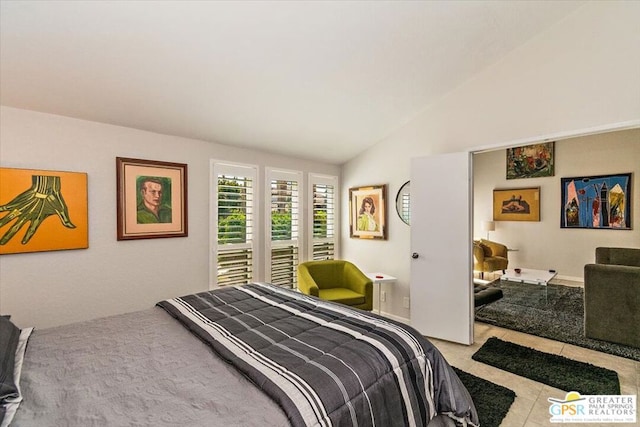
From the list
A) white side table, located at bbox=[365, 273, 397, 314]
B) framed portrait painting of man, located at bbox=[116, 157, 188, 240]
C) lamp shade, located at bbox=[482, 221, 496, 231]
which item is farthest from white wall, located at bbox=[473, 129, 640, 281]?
framed portrait painting of man, located at bbox=[116, 157, 188, 240]

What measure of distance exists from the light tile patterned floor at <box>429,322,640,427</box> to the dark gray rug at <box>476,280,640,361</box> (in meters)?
0.15

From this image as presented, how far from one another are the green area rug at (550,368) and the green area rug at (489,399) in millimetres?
373

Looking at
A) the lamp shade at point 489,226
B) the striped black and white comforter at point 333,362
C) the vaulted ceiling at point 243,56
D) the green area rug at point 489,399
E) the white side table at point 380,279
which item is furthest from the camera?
the lamp shade at point 489,226

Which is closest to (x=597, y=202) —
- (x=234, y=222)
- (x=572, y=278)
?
(x=572, y=278)

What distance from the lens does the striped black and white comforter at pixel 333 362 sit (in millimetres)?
1155

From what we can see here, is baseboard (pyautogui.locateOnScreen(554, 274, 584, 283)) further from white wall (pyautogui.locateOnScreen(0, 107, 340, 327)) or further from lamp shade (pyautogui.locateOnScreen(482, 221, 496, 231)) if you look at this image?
white wall (pyautogui.locateOnScreen(0, 107, 340, 327))

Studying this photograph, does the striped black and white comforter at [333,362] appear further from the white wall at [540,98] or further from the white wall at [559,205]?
the white wall at [559,205]

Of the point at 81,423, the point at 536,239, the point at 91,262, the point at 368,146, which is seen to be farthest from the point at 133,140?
the point at 536,239

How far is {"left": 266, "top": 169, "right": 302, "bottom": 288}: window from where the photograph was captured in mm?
3902

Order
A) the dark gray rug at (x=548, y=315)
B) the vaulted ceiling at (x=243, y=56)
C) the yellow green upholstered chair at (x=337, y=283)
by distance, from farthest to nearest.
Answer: the yellow green upholstered chair at (x=337, y=283) → the dark gray rug at (x=548, y=315) → the vaulted ceiling at (x=243, y=56)

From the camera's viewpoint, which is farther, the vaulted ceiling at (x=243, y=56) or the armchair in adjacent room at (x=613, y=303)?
the armchair in adjacent room at (x=613, y=303)

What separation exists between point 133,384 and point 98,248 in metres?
1.96

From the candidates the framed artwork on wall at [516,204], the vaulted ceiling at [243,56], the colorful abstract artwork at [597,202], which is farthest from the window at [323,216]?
the colorful abstract artwork at [597,202]

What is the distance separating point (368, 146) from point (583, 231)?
178 inches
